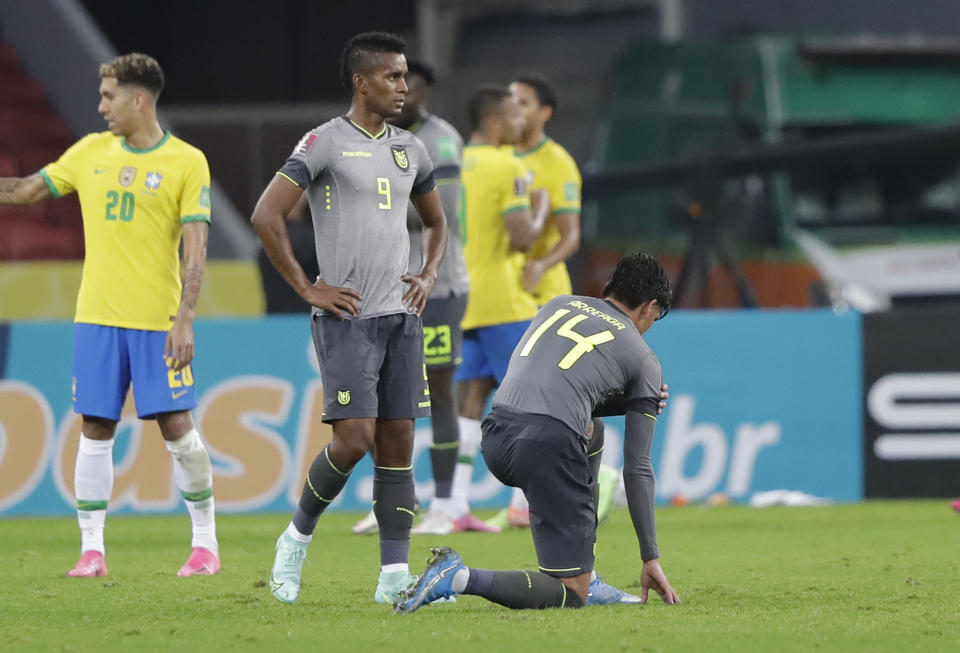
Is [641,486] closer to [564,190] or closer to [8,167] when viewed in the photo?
[564,190]

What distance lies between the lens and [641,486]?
6.08 m

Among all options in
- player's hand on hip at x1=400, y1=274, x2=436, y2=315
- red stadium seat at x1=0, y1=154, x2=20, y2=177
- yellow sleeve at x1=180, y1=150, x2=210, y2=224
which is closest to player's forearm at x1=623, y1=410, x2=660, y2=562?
player's hand on hip at x1=400, y1=274, x2=436, y2=315

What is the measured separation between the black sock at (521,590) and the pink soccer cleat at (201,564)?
1.89 m

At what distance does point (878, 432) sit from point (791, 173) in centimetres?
475

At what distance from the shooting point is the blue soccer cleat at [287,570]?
649 cm

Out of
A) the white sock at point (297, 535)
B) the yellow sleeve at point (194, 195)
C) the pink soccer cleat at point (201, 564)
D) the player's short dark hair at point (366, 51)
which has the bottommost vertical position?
the pink soccer cleat at point (201, 564)

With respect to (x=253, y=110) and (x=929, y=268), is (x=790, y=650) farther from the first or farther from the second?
(x=253, y=110)


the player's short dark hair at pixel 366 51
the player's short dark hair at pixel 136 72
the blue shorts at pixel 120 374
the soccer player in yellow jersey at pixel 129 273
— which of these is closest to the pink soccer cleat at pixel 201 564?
the soccer player in yellow jersey at pixel 129 273

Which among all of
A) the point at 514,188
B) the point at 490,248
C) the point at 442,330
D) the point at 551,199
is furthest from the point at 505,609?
the point at 551,199

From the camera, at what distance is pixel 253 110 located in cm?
1967

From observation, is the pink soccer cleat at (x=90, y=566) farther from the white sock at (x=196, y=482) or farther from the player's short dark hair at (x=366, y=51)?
the player's short dark hair at (x=366, y=51)

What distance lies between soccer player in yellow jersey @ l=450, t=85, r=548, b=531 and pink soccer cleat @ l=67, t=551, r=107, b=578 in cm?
243

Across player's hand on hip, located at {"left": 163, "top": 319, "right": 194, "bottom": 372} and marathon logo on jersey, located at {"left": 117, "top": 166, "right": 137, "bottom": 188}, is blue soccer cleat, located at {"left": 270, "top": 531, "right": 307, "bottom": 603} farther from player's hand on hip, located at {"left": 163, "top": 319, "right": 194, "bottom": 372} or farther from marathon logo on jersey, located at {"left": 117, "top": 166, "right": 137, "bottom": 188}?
marathon logo on jersey, located at {"left": 117, "top": 166, "right": 137, "bottom": 188}

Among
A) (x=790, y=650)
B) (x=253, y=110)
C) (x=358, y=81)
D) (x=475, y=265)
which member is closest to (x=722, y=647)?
(x=790, y=650)
